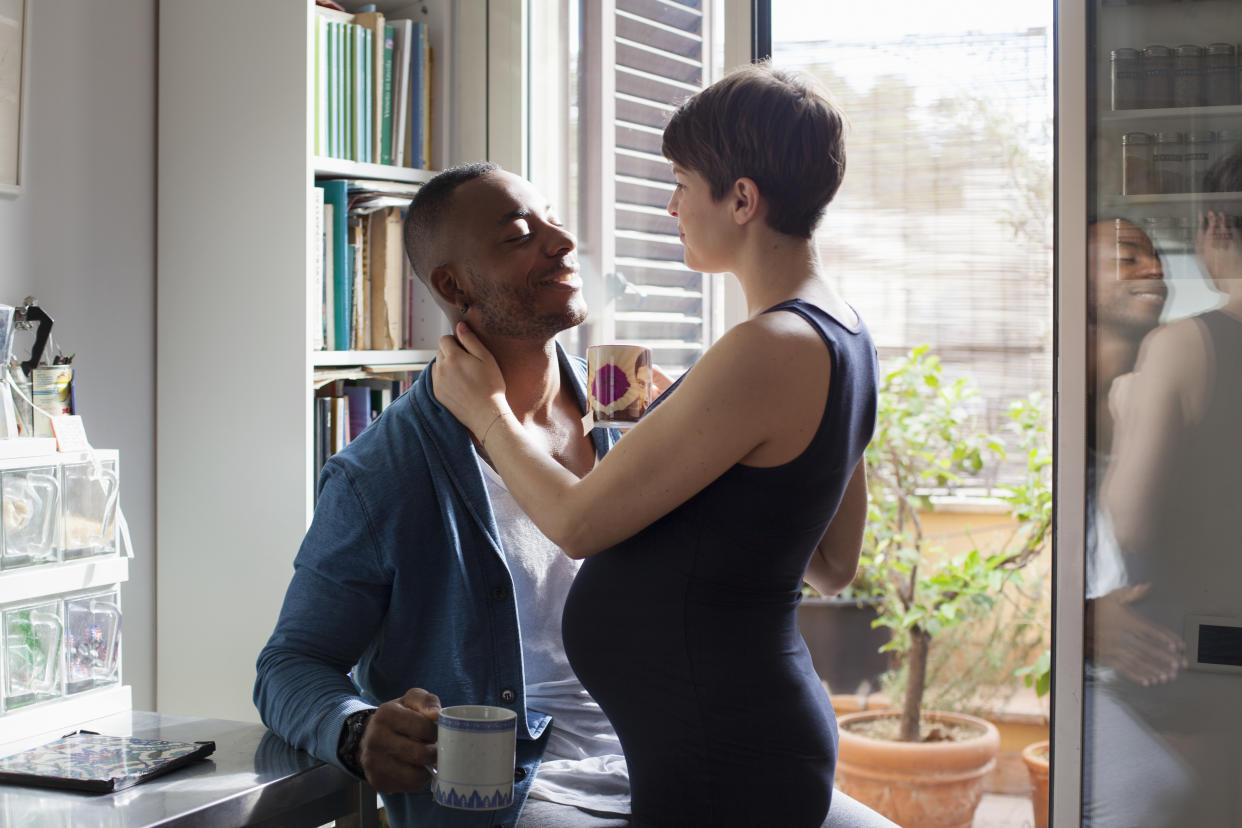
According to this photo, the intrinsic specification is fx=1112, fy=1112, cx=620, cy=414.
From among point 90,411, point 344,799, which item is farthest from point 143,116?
point 344,799

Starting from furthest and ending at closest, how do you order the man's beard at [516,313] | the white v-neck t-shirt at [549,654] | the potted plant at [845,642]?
the potted plant at [845,642]
the man's beard at [516,313]
the white v-neck t-shirt at [549,654]

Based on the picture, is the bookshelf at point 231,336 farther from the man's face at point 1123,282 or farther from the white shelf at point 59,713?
the man's face at point 1123,282

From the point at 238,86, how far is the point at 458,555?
1243 millimetres

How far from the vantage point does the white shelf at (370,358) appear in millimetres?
2160

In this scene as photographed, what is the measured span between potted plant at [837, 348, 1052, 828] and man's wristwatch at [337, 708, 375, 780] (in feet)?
7.38

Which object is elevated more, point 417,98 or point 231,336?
point 417,98

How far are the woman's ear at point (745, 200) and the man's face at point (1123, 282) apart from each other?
1.14 metres

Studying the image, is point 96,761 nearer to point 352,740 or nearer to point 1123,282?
point 352,740

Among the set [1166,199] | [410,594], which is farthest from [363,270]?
[1166,199]

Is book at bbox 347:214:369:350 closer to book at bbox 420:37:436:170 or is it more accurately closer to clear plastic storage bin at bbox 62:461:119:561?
book at bbox 420:37:436:170

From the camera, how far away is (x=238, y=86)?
214cm

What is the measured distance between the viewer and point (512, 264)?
4.98 ft

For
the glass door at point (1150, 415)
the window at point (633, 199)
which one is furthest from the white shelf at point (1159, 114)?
the window at point (633, 199)

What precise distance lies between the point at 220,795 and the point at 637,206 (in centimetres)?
163
